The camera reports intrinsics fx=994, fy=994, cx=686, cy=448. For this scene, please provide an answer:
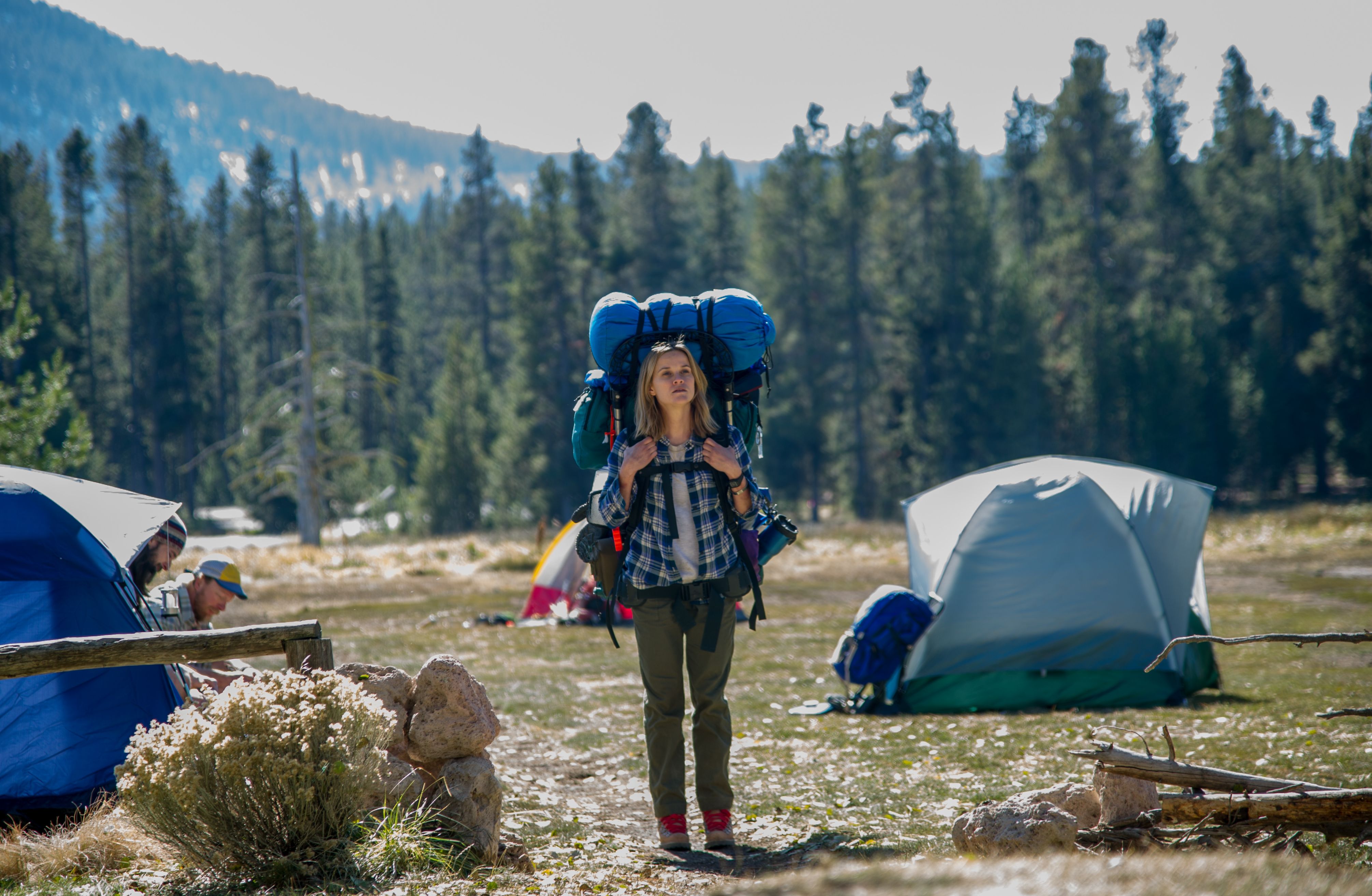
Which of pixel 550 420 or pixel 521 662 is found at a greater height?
pixel 550 420

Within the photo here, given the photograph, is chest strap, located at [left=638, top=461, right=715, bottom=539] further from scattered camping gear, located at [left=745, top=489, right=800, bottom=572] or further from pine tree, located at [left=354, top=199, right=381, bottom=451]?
pine tree, located at [left=354, top=199, right=381, bottom=451]

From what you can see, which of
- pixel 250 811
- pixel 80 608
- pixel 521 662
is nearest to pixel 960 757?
pixel 250 811

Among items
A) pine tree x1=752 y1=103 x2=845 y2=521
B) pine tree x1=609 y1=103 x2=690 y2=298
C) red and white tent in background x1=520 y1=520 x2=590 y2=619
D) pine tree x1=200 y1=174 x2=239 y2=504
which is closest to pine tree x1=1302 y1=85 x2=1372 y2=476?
pine tree x1=752 y1=103 x2=845 y2=521

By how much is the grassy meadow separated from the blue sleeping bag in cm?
219

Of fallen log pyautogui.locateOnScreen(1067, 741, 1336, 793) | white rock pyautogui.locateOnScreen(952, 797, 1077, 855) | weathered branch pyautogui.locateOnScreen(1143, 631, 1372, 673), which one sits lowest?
white rock pyautogui.locateOnScreen(952, 797, 1077, 855)

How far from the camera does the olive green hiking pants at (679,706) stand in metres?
4.27

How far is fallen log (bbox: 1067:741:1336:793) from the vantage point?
→ 3396 mm

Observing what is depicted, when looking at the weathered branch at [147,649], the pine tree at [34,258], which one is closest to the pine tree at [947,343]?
the pine tree at [34,258]

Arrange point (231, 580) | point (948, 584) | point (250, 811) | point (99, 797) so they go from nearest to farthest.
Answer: point (250, 811)
point (99, 797)
point (231, 580)
point (948, 584)

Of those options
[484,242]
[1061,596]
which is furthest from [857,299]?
[1061,596]

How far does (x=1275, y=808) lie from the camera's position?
328 centimetres

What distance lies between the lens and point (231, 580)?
234 inches

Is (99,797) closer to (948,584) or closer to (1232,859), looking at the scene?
(1232,859)

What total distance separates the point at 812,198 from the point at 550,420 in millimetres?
16313
